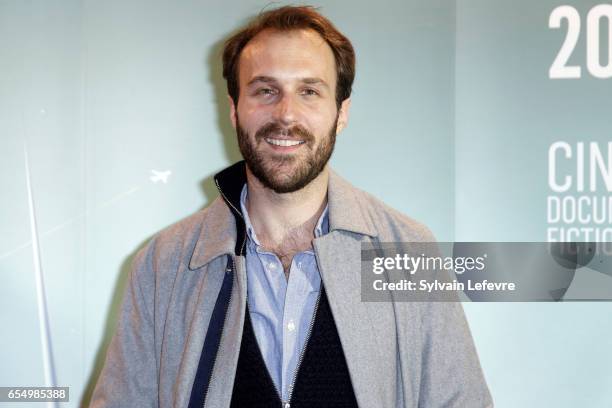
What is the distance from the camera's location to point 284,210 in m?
1.52

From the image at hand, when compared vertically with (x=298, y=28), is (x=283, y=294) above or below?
below

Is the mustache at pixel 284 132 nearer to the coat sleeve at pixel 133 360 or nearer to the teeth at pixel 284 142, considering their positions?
the teeth at pixel 284 142

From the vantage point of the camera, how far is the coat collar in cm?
146

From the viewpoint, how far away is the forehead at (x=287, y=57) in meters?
1.50

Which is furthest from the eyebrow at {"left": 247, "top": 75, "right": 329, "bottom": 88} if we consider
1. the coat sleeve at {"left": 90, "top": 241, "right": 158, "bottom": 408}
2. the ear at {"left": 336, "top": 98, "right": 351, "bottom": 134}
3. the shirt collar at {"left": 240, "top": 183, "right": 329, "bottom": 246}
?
the coat sleeve at {"left": 90, "top": 241, "right": 158, "bottom": 408}

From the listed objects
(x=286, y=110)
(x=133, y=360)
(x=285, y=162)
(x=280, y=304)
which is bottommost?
(x=133, y=360)

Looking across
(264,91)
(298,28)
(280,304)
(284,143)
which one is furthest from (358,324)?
(298,28)

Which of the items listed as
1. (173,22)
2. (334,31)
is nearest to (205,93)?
(173,22)

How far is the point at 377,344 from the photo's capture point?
1.41 metres

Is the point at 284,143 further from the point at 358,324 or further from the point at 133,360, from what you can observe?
the point at 133,360

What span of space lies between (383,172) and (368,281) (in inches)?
25.5

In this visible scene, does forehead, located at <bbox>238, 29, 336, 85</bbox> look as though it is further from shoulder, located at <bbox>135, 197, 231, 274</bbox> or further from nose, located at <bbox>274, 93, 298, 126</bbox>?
shoulder, located at <bbox>135, 197, 231, 274</bbox>

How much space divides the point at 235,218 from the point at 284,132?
0.21 m

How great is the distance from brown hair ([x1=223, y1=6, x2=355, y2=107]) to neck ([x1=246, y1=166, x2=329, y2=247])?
0.69 ft
